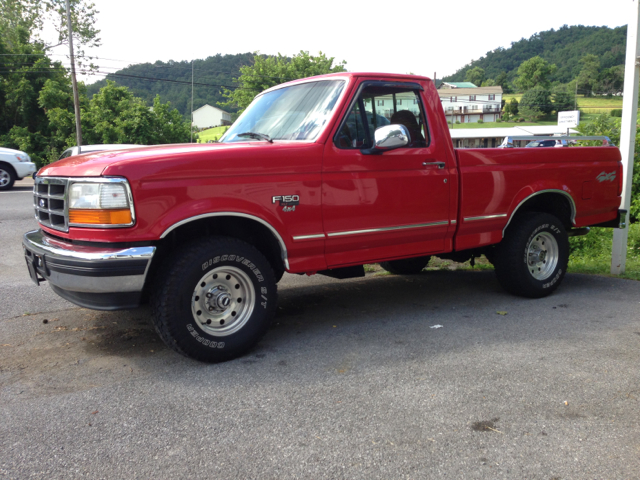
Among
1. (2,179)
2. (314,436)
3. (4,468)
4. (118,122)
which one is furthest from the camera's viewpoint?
(118,122)

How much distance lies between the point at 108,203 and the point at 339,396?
1.90 metres

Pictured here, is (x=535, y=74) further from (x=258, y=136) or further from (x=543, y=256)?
(x=258, y=136)

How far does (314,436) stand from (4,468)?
1509 millimetres

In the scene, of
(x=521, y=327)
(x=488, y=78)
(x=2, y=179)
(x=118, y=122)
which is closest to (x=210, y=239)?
(x=521, y=327)

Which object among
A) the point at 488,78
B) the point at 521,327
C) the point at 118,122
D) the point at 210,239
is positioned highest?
the point at 488,78

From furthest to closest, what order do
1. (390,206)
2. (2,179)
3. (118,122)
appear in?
1. (118,122)
2. (2,179)
3. (390,206)

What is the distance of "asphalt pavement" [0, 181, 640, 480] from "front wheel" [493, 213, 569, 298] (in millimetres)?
320

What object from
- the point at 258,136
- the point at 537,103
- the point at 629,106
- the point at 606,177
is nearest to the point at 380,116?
the point at 258,136

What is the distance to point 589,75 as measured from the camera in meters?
105

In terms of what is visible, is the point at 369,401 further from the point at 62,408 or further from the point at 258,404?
the point at 62,408

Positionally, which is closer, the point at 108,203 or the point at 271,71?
the point at 108,203

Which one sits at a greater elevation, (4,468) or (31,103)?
(31,103)

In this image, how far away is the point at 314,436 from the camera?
2.92 m

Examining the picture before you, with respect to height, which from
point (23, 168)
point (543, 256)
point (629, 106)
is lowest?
point (543, 256)
